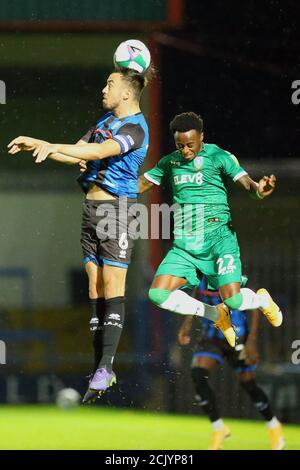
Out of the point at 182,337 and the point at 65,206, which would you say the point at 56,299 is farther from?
the point at 182,337

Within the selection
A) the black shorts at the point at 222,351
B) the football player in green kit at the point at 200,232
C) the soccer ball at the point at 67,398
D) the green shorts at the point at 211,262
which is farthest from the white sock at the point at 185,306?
the soccer ball at the point at 67,398

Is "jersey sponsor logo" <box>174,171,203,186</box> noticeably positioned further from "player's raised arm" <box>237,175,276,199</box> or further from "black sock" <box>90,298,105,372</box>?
"black sock" <box>90,298,105,372</box>

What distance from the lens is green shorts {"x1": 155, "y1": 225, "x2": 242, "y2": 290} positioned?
27.2 ft

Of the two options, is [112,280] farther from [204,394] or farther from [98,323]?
[204,394]

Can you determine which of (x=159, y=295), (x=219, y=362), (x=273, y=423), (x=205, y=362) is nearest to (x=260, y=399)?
(x=273, y=423)

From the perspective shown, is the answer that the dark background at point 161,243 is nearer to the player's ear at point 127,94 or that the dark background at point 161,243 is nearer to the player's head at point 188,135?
the player's head at point 188,135

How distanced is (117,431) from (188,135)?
4159 mm

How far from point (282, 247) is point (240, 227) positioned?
450 mm

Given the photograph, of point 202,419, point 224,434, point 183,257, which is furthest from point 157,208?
point 202,419

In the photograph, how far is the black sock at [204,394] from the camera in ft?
37.6

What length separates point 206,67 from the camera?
1348 cm

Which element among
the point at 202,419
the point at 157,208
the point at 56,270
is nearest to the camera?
the point at 157,208

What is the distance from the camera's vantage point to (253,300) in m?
8.42

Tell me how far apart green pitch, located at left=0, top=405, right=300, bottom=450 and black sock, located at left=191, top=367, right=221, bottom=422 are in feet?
0.85
